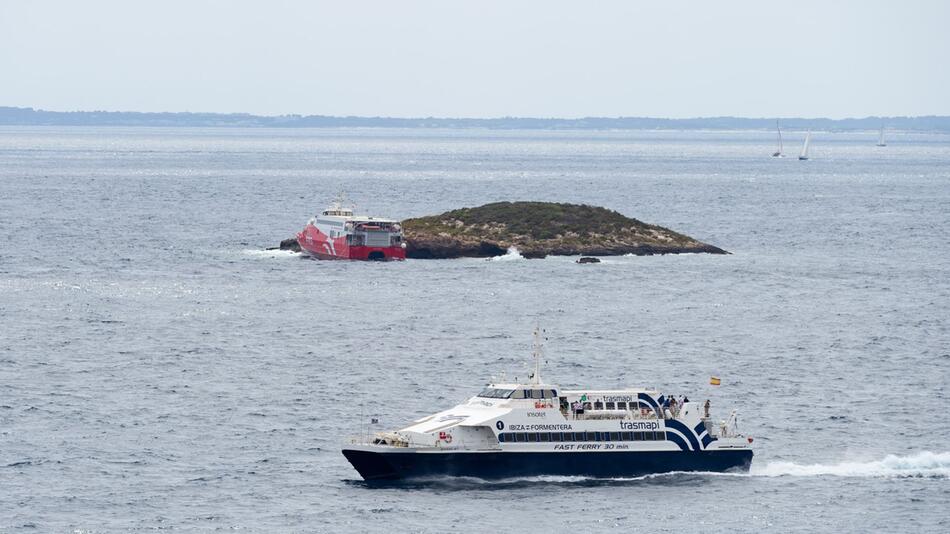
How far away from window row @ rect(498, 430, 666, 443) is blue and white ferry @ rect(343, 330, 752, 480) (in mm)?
37

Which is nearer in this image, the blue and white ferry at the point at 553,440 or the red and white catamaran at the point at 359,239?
the blue and white ferry at the point at 553,440

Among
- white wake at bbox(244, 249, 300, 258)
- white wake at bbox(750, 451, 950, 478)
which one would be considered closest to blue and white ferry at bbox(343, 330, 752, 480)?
white wake at bbox(750, 451, 950, 478)

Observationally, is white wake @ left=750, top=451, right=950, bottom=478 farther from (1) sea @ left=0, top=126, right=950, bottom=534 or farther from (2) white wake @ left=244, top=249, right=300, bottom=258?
(2) white wake @ left=244, top=249, right=300, bottom=258

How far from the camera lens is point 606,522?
2180 inches

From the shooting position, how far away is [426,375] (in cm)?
8175

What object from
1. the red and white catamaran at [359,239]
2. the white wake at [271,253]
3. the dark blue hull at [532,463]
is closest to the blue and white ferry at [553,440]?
the dark blue hull at [532,463]

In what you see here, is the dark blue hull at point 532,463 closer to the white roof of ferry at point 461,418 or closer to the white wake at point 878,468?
the white roof of ferry at point 461,418

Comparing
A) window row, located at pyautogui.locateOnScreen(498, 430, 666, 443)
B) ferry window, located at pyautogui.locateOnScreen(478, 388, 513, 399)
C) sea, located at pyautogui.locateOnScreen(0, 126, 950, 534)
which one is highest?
ferry window, located at pyautogui.locateOnScreen(478, 388, 513, 399)

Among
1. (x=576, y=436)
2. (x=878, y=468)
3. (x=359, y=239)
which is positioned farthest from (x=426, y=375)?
(x=359, y=239)

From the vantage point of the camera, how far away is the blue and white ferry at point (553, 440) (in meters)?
59.6

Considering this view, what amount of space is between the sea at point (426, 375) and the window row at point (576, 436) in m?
1.54

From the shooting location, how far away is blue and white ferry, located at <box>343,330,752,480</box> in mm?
59594

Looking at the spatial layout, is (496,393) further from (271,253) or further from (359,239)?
(271,253)

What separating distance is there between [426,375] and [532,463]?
22.0 m
